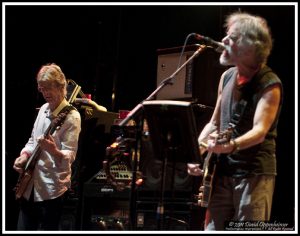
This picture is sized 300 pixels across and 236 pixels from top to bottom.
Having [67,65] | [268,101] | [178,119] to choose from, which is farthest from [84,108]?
[268,101]

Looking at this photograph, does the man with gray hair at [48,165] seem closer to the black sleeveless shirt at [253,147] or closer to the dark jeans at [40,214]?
the dark jeans at [40,214]

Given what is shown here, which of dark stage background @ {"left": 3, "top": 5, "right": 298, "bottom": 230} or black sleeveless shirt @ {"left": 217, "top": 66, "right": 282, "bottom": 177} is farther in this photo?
dark stage background @ {"left": 3, "top": 5, "right": 298, "bottom": 230}

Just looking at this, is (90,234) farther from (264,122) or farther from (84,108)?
(84,108)

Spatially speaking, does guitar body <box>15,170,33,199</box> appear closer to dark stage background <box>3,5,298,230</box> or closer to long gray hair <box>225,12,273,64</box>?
long gray hair <box>225,12,273,64</box>

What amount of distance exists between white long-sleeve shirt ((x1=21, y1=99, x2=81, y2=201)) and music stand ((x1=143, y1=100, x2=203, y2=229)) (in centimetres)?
116

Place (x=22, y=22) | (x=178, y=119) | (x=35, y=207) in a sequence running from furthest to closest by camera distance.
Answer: (x=22, y=22)
(x=35, y=207)
(x=178, y=119)

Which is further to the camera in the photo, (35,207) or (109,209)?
(109,209)

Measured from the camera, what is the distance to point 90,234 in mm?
2686

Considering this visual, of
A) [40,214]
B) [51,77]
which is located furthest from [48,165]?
[51,77]

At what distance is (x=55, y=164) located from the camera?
12.1 feet

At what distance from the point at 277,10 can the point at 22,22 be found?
3.37 meters

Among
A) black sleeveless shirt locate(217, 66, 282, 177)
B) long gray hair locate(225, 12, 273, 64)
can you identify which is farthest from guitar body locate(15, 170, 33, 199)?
long gray hair locate(225, 12, 273, 64)

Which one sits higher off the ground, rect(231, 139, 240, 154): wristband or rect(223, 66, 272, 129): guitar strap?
rect(223, 66, 272, 129): guitar strap

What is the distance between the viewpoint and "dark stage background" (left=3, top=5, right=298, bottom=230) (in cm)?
612
